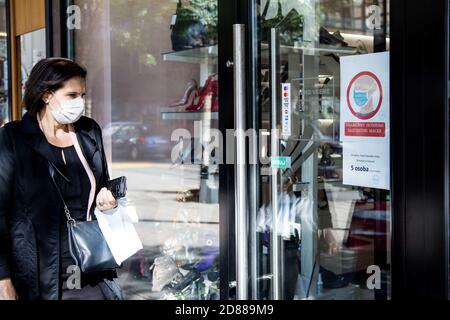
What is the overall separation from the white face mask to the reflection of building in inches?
22.3

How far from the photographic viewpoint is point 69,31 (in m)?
3.54

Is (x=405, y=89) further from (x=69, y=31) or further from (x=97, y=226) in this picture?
(x=69, y=31)

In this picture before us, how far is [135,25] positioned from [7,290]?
161 centimetres

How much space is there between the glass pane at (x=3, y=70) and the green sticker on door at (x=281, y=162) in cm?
244

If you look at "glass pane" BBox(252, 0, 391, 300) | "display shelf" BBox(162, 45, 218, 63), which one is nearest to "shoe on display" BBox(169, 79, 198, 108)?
"display shelf" BBox(162, 45, 218, 63)

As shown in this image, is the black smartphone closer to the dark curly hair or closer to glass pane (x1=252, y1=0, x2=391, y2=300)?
the dark curly hair

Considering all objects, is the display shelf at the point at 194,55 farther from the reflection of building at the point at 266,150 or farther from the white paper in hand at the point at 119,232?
the white paper in hand at the point at 119,232

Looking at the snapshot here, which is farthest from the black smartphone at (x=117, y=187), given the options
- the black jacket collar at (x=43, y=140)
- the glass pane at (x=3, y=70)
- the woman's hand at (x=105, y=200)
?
the glass pane at (x=3, y=70)

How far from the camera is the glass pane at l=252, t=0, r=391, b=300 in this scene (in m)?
2.27

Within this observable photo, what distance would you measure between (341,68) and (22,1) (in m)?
2.58

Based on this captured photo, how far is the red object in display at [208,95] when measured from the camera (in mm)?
2838

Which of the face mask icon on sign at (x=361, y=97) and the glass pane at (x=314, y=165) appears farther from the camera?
the glass pane at (x=314, y=165)

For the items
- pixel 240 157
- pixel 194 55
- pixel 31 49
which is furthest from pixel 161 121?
pixel 31 49
